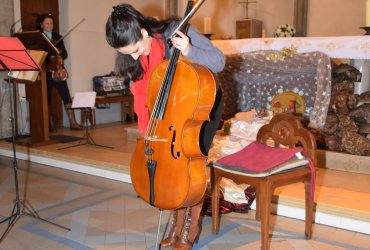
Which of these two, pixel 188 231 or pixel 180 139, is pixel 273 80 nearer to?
pixel 188 231

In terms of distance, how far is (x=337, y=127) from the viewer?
4.12 m

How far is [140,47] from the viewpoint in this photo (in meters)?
1.95

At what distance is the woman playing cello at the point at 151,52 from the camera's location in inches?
73.0

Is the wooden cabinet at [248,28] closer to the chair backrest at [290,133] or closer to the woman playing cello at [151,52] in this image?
the chair backrest at [290,133]

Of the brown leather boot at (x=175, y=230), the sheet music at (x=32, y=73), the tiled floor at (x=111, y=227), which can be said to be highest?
the sheet music at (x=32, y=73)

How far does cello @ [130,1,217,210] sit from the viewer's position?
74.6 inches

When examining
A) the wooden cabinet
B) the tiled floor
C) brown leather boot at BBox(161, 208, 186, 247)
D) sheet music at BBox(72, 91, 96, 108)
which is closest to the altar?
sheet music at BBox(72, 91, 96, 108)

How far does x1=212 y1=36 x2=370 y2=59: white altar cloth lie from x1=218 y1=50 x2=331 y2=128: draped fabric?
0.17 ft

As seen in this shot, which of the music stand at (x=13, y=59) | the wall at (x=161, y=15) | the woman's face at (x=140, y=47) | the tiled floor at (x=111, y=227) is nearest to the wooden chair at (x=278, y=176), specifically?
the tiled floor at (x=111, y=227)

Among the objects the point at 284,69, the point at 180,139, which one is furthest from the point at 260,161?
the point at 284,69

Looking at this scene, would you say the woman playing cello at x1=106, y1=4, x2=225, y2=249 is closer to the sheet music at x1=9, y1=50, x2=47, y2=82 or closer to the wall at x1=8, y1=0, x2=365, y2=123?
the sheet music at x1=9, y1=50, x2=47, y2=82

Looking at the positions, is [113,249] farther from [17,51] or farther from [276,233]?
[17,51]

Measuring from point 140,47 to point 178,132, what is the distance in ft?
A: 1.39

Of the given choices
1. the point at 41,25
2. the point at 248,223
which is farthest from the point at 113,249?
the point at 41,25
